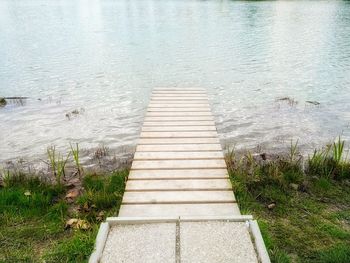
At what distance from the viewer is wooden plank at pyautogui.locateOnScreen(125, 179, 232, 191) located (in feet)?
15.7

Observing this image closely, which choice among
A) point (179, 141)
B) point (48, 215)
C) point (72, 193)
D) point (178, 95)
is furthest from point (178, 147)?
point (178, 95)

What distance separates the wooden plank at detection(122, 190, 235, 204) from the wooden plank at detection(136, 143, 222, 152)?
1.47 m

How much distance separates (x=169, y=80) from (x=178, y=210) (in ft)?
30.1

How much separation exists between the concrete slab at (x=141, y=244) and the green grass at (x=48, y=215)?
17.6 inches

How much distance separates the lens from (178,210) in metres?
4.30

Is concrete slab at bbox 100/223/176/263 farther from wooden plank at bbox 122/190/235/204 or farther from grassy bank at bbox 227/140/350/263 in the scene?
grassy bank at bbox 227/140/350/263

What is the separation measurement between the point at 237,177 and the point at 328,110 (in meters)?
5.75

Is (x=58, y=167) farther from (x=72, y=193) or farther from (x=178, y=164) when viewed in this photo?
(x=178, y=164)

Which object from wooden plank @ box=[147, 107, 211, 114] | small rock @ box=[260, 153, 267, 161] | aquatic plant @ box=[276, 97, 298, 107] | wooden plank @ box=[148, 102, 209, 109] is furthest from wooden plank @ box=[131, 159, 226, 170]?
aquatic plant @ box=[276, 97, 298, 107]

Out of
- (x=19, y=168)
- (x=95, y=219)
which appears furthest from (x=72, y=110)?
(x=95, y=219)

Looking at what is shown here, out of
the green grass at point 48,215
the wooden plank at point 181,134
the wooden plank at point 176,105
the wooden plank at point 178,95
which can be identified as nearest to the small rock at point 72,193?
the green grass at point 48,215

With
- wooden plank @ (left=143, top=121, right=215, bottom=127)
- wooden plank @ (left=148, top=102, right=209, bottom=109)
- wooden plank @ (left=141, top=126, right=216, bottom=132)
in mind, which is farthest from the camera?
wooden plank @ (left=148, top=102, right=209, bottom=109)

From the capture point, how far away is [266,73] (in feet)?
45.9

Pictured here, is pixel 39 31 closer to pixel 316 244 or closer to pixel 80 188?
pixel 80 188
